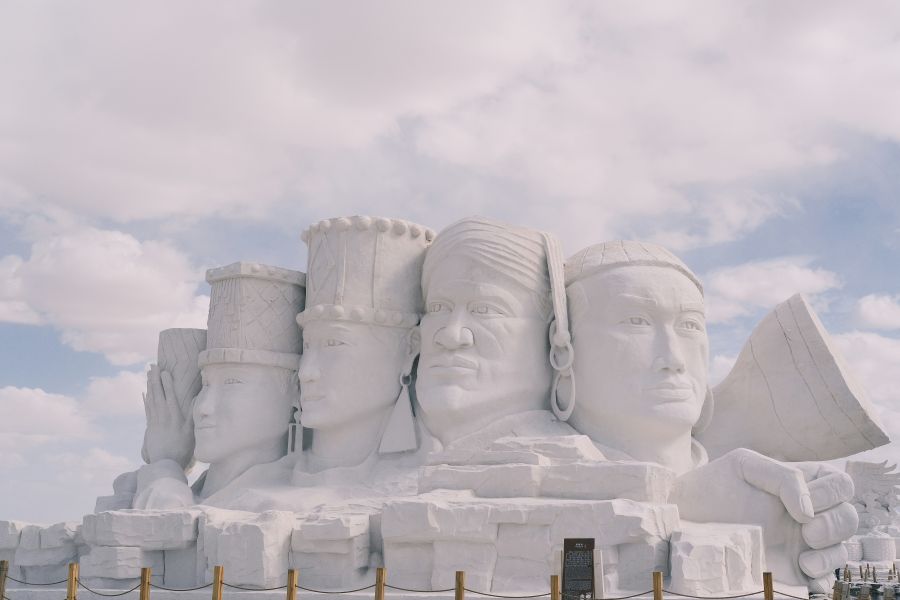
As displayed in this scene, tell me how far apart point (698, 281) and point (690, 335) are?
81 cm

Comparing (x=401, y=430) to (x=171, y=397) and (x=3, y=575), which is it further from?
(x=3, y=575)

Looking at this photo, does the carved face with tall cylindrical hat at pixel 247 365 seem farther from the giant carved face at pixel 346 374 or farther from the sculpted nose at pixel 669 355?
the sculpted nose at pixel 669 355

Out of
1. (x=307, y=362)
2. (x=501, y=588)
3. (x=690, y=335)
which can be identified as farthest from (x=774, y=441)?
(x=307, y=362)

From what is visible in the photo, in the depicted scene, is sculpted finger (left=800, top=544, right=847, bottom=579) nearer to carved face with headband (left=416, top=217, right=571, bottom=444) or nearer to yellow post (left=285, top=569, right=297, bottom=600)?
carved face with headband (left=416, top=217, right=571, bottom=444)

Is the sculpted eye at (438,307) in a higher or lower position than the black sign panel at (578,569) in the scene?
higher

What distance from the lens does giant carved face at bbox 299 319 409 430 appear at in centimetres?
985

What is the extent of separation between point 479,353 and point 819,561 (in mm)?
3643

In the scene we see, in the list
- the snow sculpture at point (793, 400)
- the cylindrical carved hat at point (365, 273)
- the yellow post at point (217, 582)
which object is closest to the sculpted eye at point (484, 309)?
the cylindrical carved hat at point (365, 273)

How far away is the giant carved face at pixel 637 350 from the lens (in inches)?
360

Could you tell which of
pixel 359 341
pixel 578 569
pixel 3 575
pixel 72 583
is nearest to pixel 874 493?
pixel 359 341

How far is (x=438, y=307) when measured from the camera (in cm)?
979

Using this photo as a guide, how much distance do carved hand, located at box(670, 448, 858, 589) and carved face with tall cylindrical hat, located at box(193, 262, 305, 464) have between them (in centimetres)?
449

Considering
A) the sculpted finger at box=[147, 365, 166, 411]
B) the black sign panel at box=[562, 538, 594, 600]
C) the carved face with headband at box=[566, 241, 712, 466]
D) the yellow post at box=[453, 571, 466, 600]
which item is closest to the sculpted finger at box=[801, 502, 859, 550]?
the carved face with headband at box=[566, 241, 712, 466]

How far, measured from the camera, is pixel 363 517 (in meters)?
8.03
